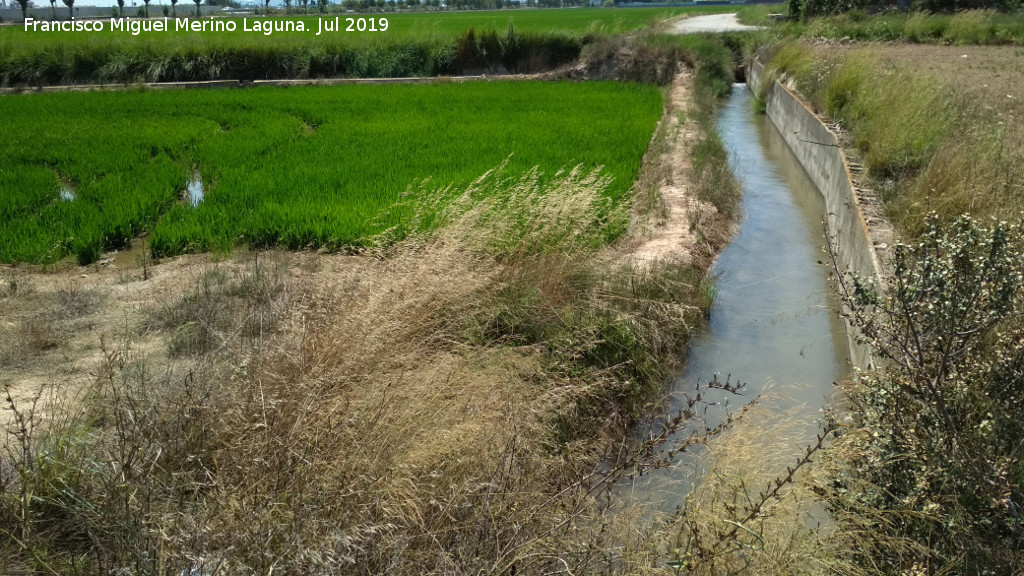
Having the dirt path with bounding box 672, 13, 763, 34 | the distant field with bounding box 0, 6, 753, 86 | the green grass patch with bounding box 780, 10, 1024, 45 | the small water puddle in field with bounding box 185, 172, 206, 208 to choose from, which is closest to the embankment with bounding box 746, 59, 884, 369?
the small water puddle in field with bounding box 185, 172, 206, 208

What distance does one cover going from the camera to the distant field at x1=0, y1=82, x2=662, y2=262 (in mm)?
7789

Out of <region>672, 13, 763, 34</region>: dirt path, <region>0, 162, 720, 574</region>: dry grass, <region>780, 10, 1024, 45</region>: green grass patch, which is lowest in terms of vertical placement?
<region>0, 162, 720, 574</region>: dry grass

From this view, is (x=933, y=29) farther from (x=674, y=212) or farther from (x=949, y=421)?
(x=949, y=421)

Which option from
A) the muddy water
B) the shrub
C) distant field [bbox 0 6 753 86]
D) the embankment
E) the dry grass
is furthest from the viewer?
distant field [bbox 0 6 753 86]

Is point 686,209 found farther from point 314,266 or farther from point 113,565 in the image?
point 113,565

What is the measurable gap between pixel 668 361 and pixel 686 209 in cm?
351

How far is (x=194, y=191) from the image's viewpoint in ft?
33.2

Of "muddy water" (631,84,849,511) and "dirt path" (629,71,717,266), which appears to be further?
"dirt path" (629,71,717,266)

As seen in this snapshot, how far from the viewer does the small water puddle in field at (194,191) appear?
9.38m

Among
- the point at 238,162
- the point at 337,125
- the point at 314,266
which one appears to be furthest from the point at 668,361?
the point at 337,125

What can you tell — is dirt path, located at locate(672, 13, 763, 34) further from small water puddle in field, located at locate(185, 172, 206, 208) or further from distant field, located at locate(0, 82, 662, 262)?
small water puddle in field, located at locate(185, 172, 206, 208)

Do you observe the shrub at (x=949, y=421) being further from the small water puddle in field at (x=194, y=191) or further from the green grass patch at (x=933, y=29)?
the green grass patch at (x=933, y=29)

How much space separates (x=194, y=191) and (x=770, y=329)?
7.33 m

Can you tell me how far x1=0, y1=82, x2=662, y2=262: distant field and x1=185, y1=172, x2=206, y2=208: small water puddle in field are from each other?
0.34 ft
